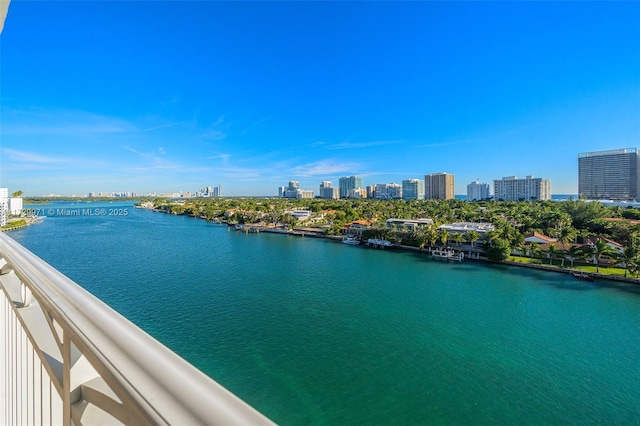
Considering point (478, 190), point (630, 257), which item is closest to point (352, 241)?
point (630, 257)

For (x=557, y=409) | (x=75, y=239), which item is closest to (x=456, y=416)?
(x=557, y=409)

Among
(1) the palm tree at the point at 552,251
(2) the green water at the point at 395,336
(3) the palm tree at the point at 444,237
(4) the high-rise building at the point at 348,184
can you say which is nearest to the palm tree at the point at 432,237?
(3) the palm tree at the point at 444,237

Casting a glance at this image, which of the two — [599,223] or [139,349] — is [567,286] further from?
[139,349]

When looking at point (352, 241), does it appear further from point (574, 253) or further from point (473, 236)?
point (574, 253)

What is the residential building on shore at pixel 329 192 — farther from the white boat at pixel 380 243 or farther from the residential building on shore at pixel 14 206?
the white boat at pixel 380 243

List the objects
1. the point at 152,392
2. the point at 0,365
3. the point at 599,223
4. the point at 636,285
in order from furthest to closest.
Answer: the point at 599,223 < the point at 636,285 < the point at 0,365 < the point at 152,392

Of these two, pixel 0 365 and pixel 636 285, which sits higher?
pixel 0 365

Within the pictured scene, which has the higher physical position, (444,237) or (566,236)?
(566,236)
